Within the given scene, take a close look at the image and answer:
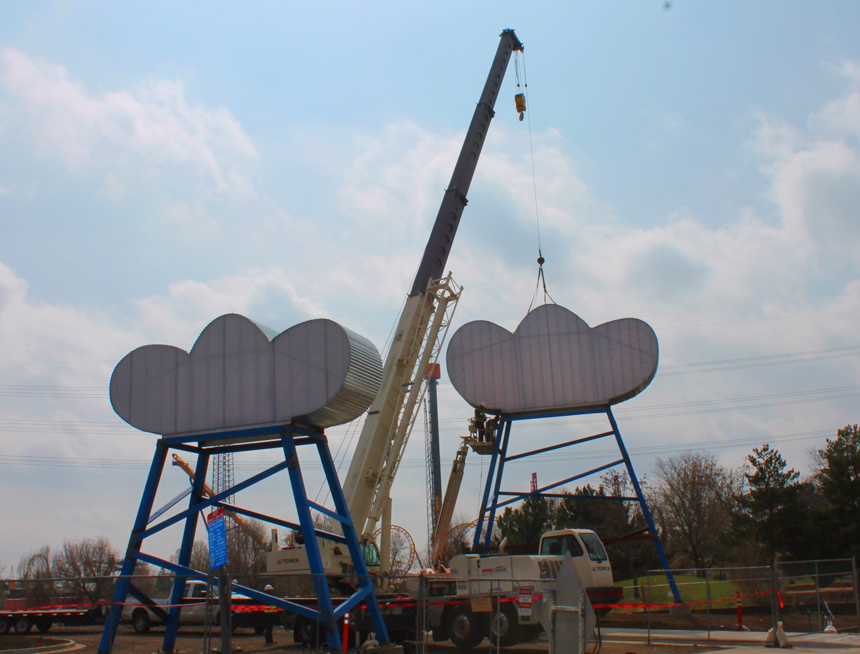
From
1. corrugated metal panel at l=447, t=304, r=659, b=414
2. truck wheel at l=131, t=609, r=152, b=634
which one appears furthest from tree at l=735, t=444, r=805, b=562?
truck wheel at l=131, t=609, r=152, b=634

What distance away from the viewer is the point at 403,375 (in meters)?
20.5

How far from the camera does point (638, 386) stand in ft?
69.8

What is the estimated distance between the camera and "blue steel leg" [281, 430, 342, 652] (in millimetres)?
12500

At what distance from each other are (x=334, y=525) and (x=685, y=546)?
1372 inches

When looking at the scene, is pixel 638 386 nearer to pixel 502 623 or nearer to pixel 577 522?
pixel 502 623

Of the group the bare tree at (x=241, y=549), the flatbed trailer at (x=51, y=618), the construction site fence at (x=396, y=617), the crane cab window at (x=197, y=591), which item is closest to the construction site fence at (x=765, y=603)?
the construction site fence at (x=396, y=617)

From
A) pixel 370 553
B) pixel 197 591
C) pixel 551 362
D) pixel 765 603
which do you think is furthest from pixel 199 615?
pixel 765 603

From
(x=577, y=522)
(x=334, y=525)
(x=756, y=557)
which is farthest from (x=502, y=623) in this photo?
(x=577, y=522)

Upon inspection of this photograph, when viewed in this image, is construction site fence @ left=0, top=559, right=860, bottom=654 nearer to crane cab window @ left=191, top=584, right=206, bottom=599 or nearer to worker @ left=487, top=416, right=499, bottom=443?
crane cab window @ left=191, top=584, right=206, bottom=599

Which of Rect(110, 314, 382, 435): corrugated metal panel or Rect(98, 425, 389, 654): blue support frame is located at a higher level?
Rect(110, 314, 382, 435): corrugated metal panel

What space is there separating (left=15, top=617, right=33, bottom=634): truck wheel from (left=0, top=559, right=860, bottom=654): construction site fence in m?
0.04

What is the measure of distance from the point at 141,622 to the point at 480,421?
42.4 feet

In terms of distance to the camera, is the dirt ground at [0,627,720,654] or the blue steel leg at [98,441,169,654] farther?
the dirt ground at [0,627,720,654]

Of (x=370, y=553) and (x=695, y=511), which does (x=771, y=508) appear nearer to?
(x=695, y=511)
